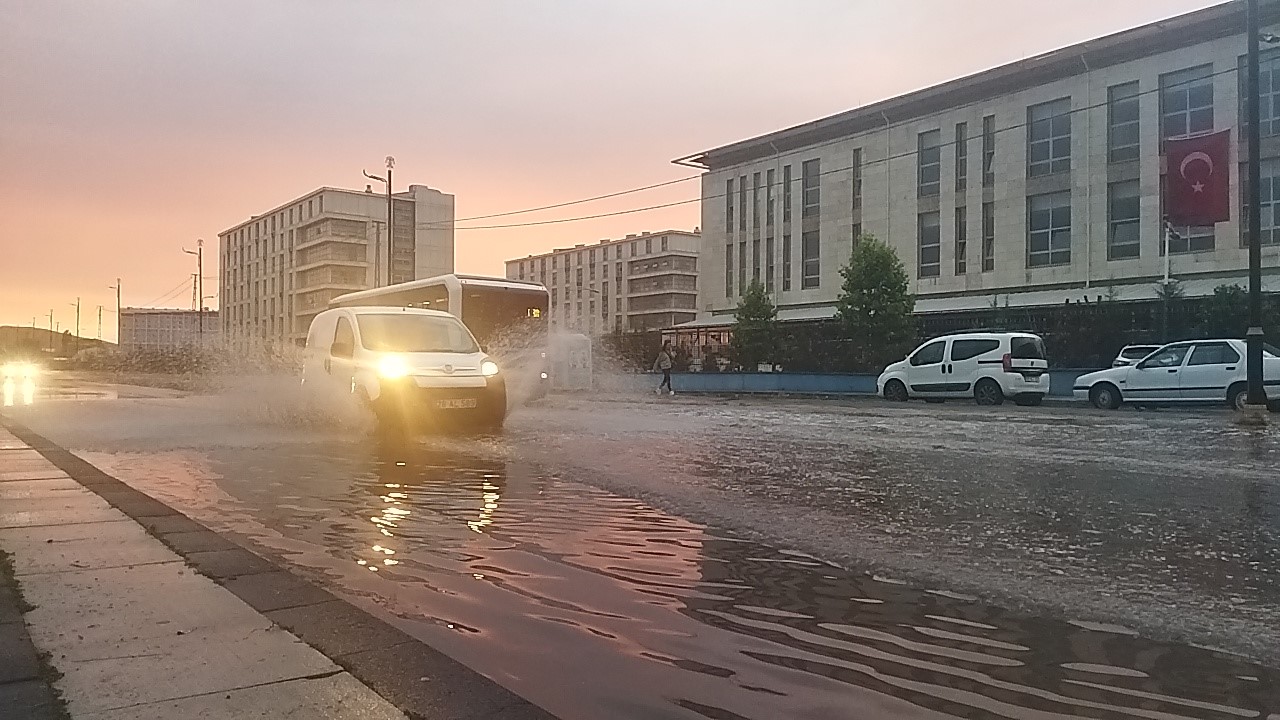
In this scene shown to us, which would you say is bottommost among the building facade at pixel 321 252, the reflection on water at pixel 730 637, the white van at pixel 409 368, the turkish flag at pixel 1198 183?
the reflection on water at pixel 730 637

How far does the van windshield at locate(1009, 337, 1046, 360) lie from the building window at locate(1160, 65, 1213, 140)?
20353mm

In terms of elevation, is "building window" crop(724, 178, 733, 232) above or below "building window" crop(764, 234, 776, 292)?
above

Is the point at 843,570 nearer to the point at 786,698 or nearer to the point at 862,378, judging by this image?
the point at 786,698

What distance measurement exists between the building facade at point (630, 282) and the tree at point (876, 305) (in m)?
74.1

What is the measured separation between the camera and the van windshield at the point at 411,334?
43.1 feet

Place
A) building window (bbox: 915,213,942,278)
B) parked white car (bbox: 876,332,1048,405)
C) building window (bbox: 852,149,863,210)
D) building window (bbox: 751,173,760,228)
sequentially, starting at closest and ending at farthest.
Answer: parked white car (bbox: 876,332,1048,405) → building window (bbox: 915,213,942,278) → building window (bbox: 852,149,863,210) → building window (bbox: 751,173,760,228)

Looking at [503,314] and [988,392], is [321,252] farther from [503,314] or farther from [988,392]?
[988,392]

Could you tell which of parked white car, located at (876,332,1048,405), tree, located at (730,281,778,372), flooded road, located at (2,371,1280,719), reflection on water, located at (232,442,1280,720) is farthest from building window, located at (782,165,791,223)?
reflection on water, located at (232,442,1280,720)

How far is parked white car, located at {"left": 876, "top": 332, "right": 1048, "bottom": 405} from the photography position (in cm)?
2355

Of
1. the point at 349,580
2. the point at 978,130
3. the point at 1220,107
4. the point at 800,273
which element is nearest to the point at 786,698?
the point at 349,580

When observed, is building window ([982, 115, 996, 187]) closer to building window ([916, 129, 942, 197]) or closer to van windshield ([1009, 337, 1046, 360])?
building window ([916, 129, 942, 197])

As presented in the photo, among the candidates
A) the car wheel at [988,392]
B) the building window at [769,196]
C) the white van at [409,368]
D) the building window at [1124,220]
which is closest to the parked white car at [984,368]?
the car wheel at [988,392]

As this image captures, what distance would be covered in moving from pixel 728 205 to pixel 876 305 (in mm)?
23310

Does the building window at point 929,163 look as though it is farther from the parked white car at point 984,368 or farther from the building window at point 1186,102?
the parked white car at point 984,368
